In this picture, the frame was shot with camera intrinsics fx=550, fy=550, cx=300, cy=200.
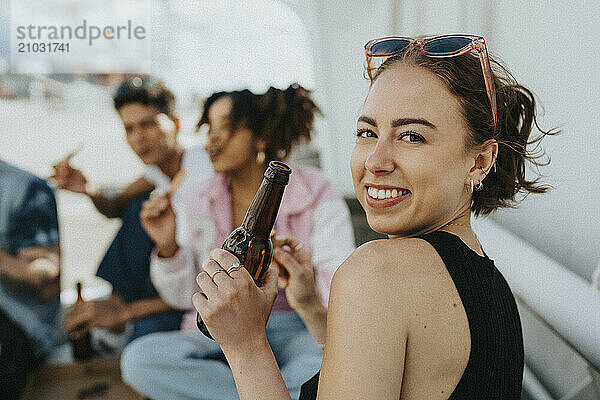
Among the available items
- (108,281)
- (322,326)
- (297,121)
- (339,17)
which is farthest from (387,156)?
(108,281)

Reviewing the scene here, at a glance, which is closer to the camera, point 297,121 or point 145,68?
point 297,121

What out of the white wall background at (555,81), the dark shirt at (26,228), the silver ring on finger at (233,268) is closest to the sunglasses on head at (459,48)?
the silver ring on finger at (233,268)

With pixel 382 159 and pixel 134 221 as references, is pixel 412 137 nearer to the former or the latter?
pixel 382 159

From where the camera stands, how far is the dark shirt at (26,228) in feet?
5.65

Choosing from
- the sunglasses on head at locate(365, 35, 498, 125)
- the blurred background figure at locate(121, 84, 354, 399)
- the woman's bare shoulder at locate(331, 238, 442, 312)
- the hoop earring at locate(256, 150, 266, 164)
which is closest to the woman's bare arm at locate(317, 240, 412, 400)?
the woman's bare shoulder at locate(331, 238, 442, 312)

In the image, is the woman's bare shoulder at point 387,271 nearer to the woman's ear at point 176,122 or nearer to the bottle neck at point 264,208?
the bottle neck at point 264,208

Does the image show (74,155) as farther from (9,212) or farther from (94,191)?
(9,212)

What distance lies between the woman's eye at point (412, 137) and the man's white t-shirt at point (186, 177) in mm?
1231

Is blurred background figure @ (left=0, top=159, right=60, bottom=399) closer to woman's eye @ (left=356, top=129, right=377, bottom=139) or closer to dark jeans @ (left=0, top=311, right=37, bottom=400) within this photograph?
dark jeans @ (left=0, top=311, right=37, bottom=400)

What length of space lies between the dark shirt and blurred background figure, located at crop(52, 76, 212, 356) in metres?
0.13

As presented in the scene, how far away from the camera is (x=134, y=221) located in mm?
1928

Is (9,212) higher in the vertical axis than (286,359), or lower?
higher

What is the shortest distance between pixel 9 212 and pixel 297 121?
94 centimetres

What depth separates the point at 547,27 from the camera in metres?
1.15
